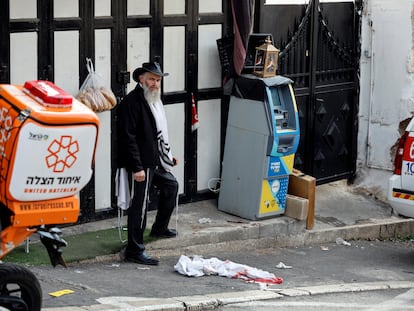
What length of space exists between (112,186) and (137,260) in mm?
1288

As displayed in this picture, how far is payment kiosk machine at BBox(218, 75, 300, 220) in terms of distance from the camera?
35.6 feet

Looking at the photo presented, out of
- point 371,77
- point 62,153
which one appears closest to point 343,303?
point 62,153

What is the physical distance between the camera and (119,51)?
10.4 metres

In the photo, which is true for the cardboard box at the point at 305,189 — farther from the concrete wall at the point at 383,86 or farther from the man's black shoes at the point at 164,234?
the concrete wall at the point at 383,86

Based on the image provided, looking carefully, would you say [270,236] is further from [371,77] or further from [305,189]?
[371,77]

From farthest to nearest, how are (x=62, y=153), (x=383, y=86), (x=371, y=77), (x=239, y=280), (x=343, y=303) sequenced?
(x=371, y=77)
(x=383, y=86)
(x=239, y=280)
(x=343, y=303)
(x=62, y=153)

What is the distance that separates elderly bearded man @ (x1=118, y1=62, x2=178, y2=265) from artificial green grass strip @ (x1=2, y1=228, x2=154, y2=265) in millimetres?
293

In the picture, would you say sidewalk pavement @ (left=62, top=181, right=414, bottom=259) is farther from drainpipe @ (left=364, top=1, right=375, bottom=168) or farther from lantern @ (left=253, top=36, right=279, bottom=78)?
lantern @ (left=253, top=36, right=279, bottom=78)

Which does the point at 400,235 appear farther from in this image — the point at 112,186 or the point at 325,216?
the point at 112,186

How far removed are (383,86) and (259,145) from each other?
10.5ft

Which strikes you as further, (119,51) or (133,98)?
(119,51)

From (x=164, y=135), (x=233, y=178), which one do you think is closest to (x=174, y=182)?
(x=164, y=135)

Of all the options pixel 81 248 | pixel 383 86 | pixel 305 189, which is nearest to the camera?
pixel 81 248

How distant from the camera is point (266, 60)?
36.4 feet
